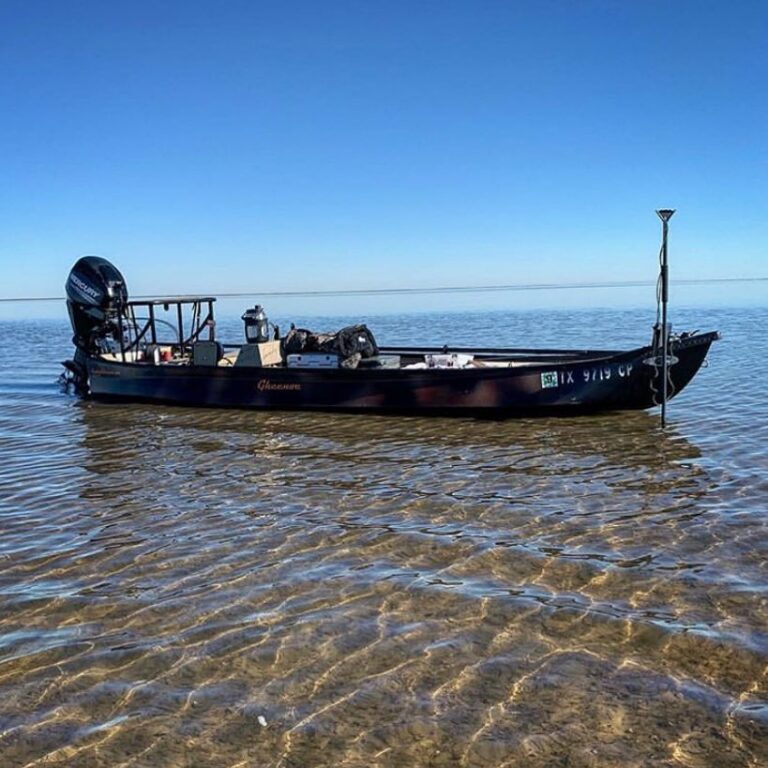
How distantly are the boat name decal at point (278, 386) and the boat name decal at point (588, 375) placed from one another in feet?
17.4

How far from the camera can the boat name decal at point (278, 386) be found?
16.0 metres

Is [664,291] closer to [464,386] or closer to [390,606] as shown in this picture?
[464,386]

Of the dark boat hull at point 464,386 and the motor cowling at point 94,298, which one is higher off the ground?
the motor cowling at point 94,298

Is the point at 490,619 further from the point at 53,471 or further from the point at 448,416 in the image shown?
the point at 448,416

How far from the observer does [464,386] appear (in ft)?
48.5

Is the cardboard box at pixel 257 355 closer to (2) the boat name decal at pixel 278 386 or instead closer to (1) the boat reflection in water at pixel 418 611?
(2) the boat name decal at pixel 278 386

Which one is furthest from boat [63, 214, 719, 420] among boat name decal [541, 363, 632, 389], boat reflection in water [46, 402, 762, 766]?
boat reflection in water [46, 402, 762, 766]

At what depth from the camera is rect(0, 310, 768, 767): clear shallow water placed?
432cm

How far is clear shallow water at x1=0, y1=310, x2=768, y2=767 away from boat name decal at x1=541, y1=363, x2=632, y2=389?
2083mm

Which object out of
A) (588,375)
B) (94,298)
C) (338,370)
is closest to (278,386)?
(338,370)

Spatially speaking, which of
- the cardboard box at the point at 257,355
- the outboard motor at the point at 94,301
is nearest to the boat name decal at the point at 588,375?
the cardboard box at the point at 257,355

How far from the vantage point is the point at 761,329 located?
37844mm

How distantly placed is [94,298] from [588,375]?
1228 cm

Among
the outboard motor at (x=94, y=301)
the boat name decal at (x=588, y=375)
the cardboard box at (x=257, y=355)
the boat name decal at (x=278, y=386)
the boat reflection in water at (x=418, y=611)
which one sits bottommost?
the boat reflection in water at (x=418, y=611)
